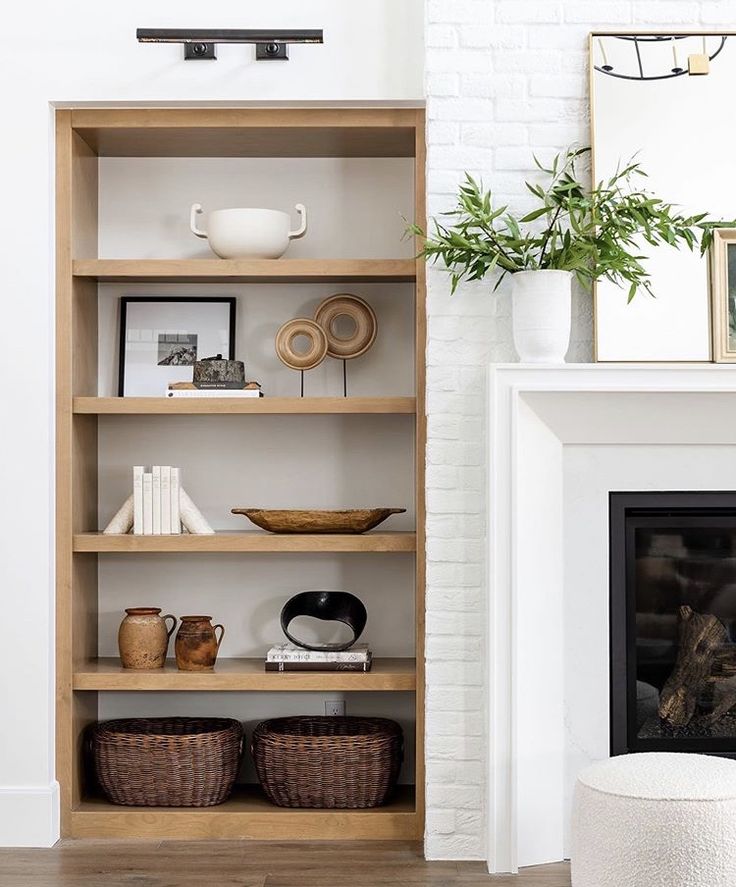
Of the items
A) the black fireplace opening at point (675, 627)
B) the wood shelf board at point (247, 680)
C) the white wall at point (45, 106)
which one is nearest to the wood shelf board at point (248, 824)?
the white wall at point (45, 106)

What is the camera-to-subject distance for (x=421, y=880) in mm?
2758

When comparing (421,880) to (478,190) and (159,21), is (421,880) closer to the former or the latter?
(478,190)

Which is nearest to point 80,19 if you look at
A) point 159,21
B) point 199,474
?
point 159,21

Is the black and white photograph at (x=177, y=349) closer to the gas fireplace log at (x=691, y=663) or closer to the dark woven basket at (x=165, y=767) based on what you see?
the dark woven basket at (x=165, y=767)

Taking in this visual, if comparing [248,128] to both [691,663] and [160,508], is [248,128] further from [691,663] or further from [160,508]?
[691,663]

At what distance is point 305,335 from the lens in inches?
127

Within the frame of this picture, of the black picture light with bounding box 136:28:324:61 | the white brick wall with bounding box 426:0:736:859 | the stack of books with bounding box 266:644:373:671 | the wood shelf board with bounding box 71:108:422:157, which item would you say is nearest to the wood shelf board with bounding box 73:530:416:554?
the white brick wall with bounding box 426:0:736:859

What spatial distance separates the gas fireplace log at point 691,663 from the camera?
119 inches

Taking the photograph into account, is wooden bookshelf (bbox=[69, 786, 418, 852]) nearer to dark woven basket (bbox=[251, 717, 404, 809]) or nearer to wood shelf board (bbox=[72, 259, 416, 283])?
dark woven basket (bbox=[251, 717, 404, 809])

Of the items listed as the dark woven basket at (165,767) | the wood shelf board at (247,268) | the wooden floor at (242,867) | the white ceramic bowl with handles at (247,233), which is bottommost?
the wooden floor at (242,867)

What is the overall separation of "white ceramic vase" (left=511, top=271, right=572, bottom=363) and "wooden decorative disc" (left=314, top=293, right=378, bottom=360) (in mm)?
604

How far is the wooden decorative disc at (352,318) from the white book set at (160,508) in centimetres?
61

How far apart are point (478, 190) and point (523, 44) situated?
0.42 metres

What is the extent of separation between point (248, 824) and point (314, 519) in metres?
0.88
